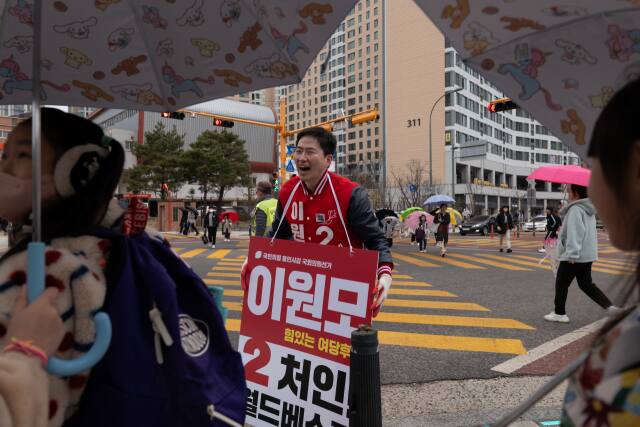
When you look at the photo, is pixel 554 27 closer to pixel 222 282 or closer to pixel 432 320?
pixel 432 320

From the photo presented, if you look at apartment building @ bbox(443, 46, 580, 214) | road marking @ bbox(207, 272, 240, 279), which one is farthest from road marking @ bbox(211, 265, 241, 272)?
apartment building @ bbox(443, 46, 580, 214)

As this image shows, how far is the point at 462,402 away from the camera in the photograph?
3539 mm

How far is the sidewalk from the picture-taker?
3195 millimetres

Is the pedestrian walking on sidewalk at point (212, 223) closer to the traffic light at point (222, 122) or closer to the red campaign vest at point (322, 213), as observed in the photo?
the traffic light at point (222, 122)

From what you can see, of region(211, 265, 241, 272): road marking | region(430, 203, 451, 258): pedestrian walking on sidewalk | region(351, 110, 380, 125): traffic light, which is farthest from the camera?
region(430, 203, 451, 258): pedestrian walking on sidewalk

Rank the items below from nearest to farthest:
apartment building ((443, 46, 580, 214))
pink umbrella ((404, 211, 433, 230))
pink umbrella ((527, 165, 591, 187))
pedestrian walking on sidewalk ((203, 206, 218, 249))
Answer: pink umbrella ((527, 165, 591, 187))
pink umbrella ((404, 211, 433, 230))
pedestrian walking on sidewalk ((203, 206, 218, 249))
apartment building ((443, 46, 580, 214))

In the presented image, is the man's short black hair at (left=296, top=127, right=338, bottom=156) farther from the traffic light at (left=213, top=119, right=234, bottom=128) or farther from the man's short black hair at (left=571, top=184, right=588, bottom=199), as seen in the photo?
the traffic light at (left=213, top=119, right=234, bottom=128)

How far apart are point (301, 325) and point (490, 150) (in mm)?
72604

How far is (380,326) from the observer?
6086mm

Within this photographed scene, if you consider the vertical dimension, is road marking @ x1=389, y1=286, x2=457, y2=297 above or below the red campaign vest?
below

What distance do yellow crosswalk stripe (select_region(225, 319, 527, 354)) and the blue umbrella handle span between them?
14.6ft

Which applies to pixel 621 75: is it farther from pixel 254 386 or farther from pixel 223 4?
pixel 254 386

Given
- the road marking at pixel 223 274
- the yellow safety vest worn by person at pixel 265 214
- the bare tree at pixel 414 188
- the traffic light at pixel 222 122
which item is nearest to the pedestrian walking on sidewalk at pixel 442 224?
the road marking at pixel 223 274

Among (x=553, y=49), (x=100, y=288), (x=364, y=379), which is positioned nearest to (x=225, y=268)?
(x=364, y=379)
